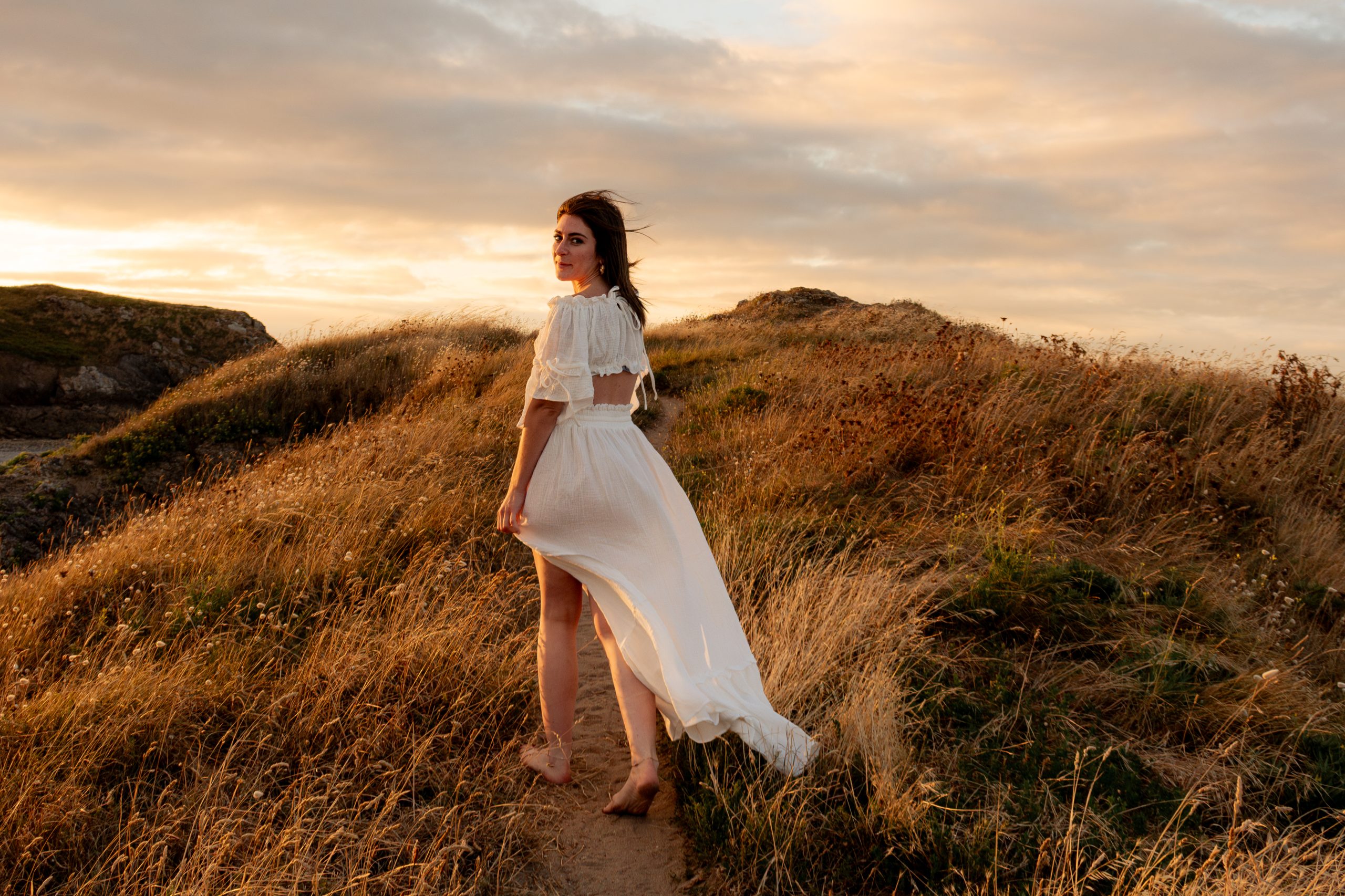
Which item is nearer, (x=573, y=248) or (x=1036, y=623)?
(x=573, y=248)

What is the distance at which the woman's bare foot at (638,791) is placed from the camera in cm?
322

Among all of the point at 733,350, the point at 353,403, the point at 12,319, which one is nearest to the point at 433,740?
the point at 353,403

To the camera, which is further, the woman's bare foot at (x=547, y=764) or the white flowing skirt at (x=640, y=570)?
the woman's bare foot at (x=547, y=764)

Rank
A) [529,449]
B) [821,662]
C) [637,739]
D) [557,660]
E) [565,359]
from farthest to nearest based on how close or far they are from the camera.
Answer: [821,662] < [557,660] < [637,739] < [529,449] < [565,359]

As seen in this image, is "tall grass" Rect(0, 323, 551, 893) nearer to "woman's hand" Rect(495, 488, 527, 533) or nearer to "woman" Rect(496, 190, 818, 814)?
"woman" Rect(496, 190, 818, 814)

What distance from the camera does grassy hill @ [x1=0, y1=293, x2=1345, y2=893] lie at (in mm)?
2895

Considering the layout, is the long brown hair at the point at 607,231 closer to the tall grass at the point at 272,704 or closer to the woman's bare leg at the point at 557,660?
the woman's bare leg at the point at 557,660

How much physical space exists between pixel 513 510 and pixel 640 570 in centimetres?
55

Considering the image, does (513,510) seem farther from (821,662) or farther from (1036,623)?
(1036,623)

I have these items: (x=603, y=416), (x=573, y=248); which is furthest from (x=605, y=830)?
(x=573, y=248)

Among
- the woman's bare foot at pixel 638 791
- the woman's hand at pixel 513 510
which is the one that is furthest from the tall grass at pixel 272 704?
the woman's hand at pixel 513 510

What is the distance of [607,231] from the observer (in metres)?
3.26

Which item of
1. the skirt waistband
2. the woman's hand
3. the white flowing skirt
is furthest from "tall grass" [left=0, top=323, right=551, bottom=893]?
the skirt waistband

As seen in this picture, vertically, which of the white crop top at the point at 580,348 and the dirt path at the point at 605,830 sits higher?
the white crop top at the point at 580,348
